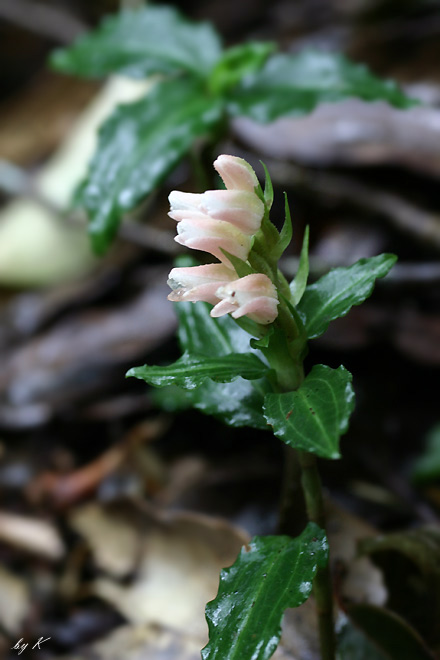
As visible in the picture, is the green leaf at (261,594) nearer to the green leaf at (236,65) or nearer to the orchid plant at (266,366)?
the orchid plant at (266,366)

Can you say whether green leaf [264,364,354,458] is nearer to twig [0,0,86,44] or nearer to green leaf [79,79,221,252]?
green leaf [79,79,221,252]

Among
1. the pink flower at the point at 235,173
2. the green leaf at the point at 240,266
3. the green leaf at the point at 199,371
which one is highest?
the pink flower at the point at 235,173

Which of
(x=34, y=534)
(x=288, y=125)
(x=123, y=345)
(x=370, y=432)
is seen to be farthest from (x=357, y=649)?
(x=288, y=125)

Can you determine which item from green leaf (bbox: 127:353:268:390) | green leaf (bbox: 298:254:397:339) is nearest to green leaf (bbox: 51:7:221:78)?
green leaf (bbox: 298:254:397:339)

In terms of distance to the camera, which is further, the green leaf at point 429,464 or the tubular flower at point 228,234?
the green leaf at point 429,464

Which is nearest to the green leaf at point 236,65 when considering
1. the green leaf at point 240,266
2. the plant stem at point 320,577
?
the green leaf at point 240,266

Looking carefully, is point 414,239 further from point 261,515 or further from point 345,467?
point 261,515
